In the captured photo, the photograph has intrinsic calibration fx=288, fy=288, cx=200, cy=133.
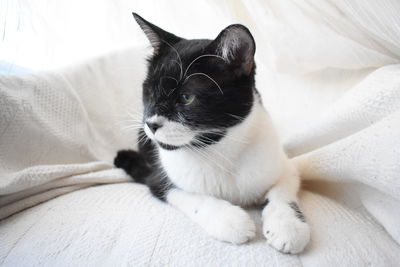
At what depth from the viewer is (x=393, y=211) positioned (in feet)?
2.29

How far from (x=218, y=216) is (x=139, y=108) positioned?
2.38ft

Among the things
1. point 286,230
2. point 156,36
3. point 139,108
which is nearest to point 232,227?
point 286,230

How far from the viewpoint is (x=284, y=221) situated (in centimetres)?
65

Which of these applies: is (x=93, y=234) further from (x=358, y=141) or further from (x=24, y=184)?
(x=358, y=141)

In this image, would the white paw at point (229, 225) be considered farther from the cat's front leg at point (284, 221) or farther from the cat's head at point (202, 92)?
the cat's head at point (202, 92)

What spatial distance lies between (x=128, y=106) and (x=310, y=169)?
85 centimetres

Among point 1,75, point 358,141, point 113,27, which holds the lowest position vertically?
point 358,141

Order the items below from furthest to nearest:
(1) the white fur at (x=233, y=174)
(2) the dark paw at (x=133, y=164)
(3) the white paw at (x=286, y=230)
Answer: (2) the dark paw at (x=133, y=164)
(1) the white fur at (x=233, y=174)
(3) the white paw at (x=286, y=230)

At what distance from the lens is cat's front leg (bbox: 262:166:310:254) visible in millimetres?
614

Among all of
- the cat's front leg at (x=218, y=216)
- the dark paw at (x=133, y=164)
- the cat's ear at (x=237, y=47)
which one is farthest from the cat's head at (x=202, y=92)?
the dark paw at (x=133, y=164)

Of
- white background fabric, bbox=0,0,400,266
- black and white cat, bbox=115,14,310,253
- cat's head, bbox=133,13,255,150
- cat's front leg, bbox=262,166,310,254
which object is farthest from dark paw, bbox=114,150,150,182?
cat's front leg, bbox=262,166,310,254

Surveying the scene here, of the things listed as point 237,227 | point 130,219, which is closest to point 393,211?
point 237,227

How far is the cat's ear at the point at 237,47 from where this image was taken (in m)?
0.64

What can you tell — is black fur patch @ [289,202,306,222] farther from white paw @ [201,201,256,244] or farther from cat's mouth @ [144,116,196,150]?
cat's mouth @ [144,116,196,150]
